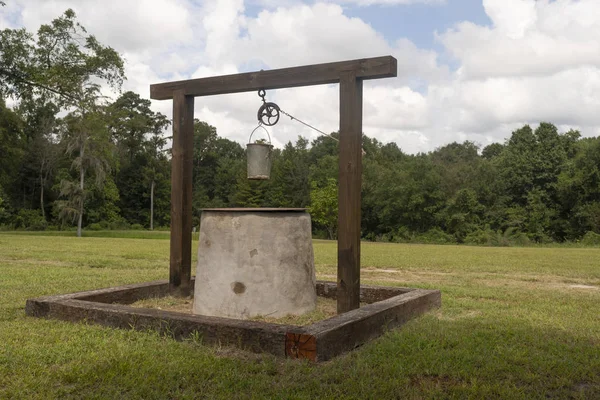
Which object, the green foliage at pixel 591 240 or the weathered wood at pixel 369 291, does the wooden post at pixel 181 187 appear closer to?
the weathered wood at pixel 369 291

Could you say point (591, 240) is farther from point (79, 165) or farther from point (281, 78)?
point (79, 165)

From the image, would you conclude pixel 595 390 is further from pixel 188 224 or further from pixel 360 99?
pixel 188 224

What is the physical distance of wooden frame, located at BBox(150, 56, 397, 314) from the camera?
5.55 m

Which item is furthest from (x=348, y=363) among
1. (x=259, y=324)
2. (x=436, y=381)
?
(x=259, y=324)

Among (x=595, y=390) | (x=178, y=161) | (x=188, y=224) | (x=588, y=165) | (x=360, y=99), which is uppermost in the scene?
(x=588, y=165)

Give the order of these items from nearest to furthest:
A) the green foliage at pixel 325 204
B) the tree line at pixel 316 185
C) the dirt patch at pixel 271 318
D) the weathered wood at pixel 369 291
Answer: the dirt patch at pixel 271 318 < the weathered wood at pixel 369 291 < the tree line at pixel 316 185 < the green foliage at pixel 325 204

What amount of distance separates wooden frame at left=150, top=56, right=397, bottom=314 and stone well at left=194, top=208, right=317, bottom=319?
500 mm

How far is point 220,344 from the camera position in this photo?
4391 millimetres

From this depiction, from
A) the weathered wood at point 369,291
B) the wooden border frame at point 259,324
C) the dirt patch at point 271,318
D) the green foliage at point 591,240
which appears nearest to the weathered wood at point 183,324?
the wooden border frame at point 259,324

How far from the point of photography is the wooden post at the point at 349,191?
18.2 feet

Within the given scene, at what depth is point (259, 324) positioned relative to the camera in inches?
172

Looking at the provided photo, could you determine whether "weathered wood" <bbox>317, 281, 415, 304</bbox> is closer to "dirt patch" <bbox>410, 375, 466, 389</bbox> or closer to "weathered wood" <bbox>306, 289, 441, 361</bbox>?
"weathered wood" <bbox>306, 289, 441, 361</bbox>

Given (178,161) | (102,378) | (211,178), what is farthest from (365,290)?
(211,178)

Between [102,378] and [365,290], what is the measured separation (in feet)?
13.4
